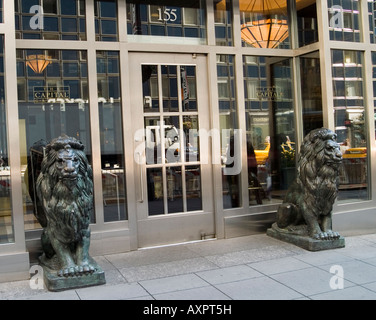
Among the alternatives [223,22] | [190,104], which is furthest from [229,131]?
[223,22]

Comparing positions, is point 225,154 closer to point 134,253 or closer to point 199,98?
point 199,98

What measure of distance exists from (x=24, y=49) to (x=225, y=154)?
9.84ft

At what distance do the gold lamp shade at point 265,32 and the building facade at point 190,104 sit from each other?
0.02 metres

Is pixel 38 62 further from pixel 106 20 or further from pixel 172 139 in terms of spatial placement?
pixel 172 139

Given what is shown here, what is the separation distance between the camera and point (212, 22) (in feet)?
21.4

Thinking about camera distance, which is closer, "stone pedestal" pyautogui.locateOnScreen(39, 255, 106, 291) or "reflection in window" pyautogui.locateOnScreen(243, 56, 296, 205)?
"stone pedestal" pyautogui.locateOnScreen(39, 255, 106, 291)

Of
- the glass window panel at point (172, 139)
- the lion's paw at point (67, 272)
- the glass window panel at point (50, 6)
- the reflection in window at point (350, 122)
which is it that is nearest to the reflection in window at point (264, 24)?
the reflection in window at point (350, 122)

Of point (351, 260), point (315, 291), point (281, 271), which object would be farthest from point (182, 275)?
point (351, 260)

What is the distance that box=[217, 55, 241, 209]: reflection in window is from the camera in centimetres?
663

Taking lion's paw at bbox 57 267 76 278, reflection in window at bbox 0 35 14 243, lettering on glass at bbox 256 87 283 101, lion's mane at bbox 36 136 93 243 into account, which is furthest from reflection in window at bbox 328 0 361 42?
lion's paw at bbox 57 267 76 278

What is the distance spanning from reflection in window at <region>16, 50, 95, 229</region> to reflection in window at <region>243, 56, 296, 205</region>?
2.41 metres

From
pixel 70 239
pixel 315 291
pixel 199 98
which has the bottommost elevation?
pixel 315 291

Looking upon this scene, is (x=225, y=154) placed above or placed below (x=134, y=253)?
above

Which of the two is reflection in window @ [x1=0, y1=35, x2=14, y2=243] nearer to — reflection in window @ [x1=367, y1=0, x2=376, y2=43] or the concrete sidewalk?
the concrete sidewalk
